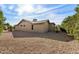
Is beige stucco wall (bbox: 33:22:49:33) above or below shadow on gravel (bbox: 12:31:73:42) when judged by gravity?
above

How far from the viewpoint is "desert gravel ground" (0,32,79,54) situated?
571 cm

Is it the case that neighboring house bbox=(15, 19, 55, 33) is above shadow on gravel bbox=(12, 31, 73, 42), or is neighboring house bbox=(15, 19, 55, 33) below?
above

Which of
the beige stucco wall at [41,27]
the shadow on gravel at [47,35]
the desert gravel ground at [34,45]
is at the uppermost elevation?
the beige stucco wall at [41,27]

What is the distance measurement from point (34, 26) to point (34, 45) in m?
0.26

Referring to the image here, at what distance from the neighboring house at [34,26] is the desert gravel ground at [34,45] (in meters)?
0.07

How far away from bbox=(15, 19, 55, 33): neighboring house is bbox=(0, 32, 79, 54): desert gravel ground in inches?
2.7

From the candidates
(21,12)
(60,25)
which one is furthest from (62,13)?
(21,12)

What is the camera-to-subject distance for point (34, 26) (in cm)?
572

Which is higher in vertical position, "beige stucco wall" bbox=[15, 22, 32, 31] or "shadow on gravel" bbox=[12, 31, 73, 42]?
"beige stucco wall" bbox=[15, 22, 32, 31]

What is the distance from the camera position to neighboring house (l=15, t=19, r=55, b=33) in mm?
5699

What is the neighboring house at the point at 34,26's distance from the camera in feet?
18.7

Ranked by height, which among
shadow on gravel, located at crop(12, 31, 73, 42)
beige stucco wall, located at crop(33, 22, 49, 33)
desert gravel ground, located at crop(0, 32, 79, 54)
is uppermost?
beige stucco wall, located at crop(33, 22, 49, 33)

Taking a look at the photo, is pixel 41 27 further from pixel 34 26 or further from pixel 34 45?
pixel 34 45
